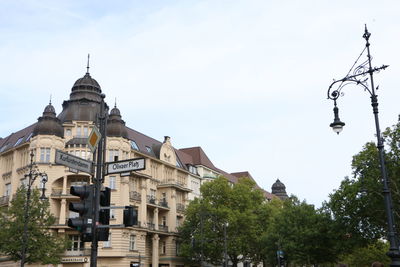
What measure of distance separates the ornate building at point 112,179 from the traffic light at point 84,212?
35.2 m

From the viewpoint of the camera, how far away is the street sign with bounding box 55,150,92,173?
416 inches

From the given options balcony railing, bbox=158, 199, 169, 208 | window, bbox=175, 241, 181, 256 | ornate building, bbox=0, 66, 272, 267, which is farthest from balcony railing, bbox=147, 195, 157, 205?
window, bbox=175, 241, 181, 256

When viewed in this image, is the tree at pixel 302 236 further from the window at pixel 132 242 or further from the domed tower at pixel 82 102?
the domed tower at pixel 82 102

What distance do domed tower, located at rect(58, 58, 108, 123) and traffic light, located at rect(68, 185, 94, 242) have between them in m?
44.2

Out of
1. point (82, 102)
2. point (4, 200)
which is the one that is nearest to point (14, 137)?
point (4, 200)

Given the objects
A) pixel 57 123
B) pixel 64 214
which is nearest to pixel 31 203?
pixel 64 214

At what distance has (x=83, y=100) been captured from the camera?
55.2 metres

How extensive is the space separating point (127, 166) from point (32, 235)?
1226 inches

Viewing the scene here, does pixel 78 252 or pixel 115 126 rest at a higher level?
pixel 115 126

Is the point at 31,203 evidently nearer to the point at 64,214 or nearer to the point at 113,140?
the point at 64,214

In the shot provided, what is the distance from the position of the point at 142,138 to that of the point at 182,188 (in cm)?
917

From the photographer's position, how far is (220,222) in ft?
187

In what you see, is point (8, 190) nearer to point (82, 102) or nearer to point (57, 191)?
point (57, 191)

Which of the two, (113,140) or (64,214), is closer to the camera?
(64,214)
